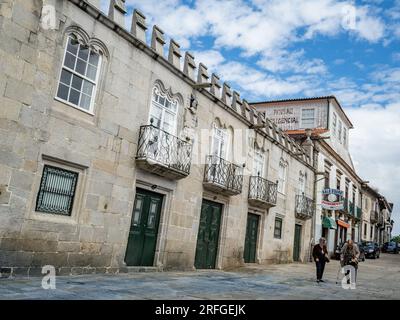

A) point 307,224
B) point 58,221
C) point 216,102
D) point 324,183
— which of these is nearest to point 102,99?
point 58,221

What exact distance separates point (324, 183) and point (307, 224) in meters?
3.90

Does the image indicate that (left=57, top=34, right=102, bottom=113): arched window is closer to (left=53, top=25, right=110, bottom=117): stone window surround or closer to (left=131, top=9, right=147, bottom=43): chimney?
(left=53, top=25, right=110, bottom=117): stone window surround

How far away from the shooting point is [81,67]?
9.19m

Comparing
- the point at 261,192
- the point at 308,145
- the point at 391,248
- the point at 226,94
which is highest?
the point at 308,145

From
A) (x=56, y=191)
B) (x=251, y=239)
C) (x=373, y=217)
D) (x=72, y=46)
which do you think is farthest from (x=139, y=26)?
(x=373, y=217)

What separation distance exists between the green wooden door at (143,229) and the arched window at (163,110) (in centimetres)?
214

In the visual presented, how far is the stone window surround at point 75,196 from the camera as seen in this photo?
800 cm

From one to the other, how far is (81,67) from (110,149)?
2.16 m

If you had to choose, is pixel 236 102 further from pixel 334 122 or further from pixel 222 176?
pixel 334 122

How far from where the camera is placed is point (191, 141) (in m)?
12.5

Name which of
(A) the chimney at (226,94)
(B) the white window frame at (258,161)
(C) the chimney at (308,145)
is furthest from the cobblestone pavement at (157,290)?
(C) the chimney at (308,145)

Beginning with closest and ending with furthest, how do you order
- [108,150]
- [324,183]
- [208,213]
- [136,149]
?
[108,150]
[136,149]
[208,213]
[324,183]
